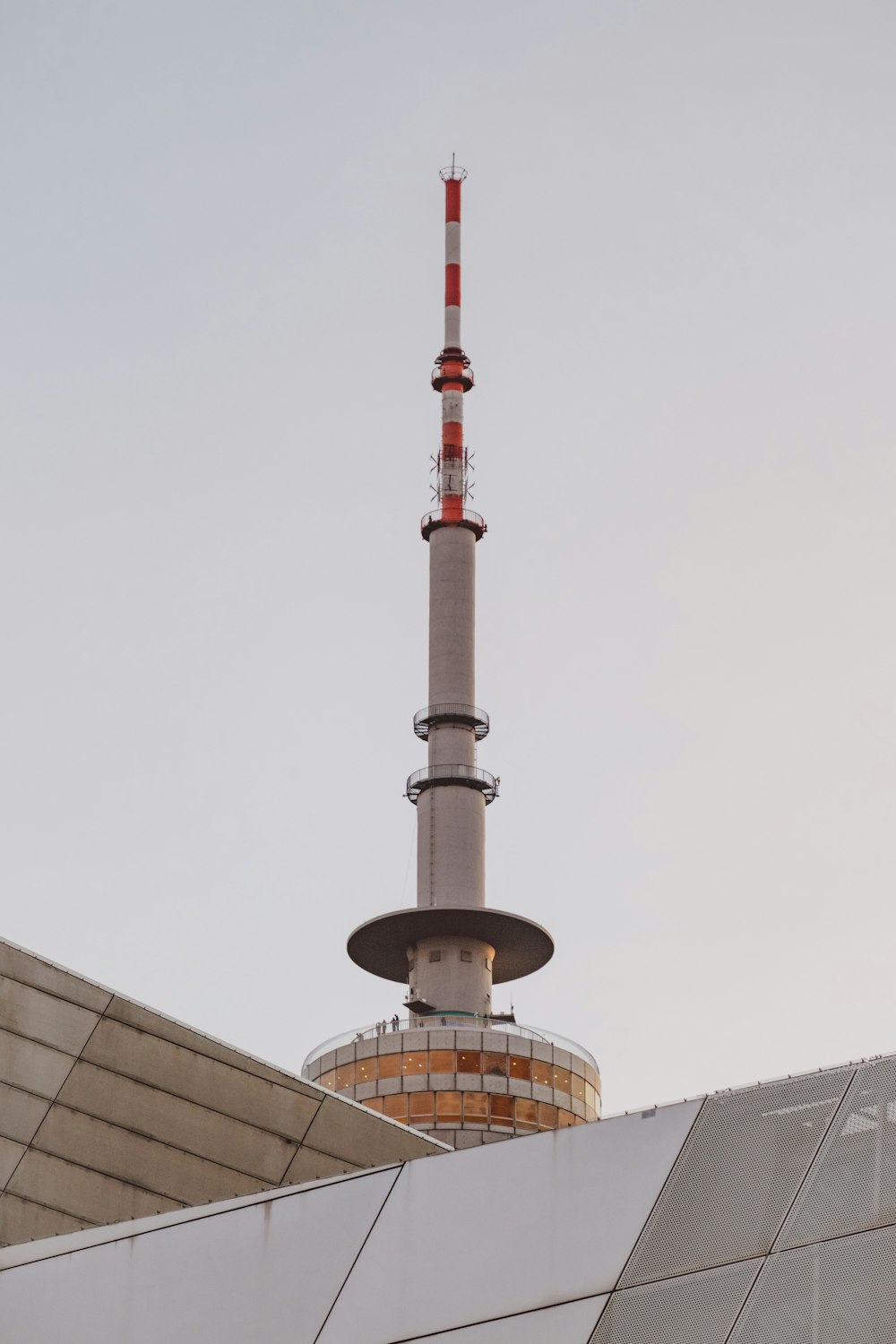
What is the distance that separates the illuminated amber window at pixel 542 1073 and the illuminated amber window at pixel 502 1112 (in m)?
2.40

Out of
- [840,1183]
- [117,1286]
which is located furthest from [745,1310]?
[117,1286]

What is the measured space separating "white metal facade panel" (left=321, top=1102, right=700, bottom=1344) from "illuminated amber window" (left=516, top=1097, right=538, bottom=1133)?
3032 inches

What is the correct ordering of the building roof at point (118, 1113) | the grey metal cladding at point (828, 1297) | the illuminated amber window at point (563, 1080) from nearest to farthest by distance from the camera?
the grey metal cladding at point (828, 1297)
the building roof at point (118, 1113)
the illuminated amber window at point (563, 1080)

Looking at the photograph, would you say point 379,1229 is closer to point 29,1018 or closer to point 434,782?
point 29,1018

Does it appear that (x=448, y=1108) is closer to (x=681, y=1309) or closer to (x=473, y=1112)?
(x=473, y=1112)

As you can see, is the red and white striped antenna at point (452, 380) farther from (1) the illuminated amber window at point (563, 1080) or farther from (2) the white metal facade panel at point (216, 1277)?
(2) the white metal facade panel at point (216, 1277)

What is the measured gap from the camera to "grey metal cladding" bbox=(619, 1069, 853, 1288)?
1667cm

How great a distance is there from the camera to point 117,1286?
70.8 ft

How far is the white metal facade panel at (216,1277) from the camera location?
19.9m

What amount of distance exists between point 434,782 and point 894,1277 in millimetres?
82223

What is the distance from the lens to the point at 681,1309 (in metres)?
16.6

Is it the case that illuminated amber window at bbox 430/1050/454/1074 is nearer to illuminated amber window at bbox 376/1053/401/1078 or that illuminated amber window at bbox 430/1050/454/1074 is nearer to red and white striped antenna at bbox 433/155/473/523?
illuminated amber window at bbox 376/1053/401/1078

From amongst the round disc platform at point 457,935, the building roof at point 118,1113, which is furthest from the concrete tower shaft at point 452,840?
the building roof at point 118,1113

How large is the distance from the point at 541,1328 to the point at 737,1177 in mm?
→ 2514
